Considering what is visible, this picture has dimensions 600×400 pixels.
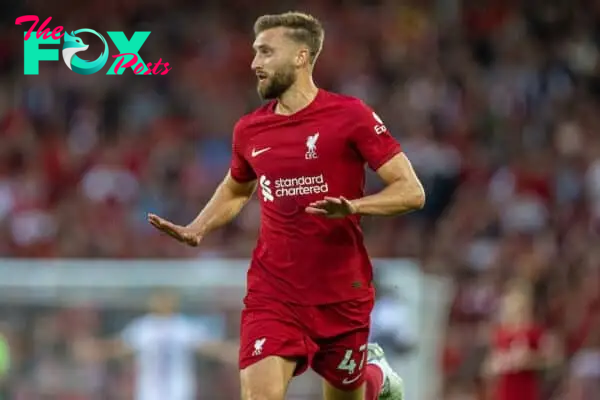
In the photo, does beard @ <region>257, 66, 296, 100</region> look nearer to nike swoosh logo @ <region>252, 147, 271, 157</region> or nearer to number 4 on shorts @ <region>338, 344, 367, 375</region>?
nike swoosh logo @ <region>252, 147, 271, 157</region>

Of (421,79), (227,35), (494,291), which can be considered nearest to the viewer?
(494,291)

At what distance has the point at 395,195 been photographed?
6445 millimetres

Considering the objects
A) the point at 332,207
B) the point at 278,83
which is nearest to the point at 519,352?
the point at 278,83

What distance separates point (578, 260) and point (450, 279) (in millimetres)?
1302

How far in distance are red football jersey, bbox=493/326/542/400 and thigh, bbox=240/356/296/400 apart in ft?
21.0

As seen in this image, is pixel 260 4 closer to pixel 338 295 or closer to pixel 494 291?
pixel 494 291

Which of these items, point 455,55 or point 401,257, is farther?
point 455,55

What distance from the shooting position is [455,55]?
18688 mm

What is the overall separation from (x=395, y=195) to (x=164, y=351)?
7.51m

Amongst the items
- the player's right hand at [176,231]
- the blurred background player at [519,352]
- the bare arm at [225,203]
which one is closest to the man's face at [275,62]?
the bare arm at [225,203]

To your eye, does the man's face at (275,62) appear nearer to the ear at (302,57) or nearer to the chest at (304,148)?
the ear at (302,57)

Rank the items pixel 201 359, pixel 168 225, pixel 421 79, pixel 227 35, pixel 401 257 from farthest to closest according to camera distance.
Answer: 1. pixel 227 35
2. pixel 421 79
3. pixel 401 257
4. pixel 201 359
5. pixel 168 225

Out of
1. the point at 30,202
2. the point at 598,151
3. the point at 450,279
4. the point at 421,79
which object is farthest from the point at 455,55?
the point at 30,202

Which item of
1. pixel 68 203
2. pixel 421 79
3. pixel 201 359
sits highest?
pixel 421 79
